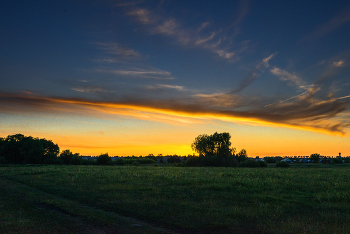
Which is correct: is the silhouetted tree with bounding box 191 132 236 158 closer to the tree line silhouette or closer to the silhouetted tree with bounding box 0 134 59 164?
the tree line silhouette

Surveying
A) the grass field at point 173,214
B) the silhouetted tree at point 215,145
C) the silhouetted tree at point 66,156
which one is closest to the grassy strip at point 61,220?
the grass field at point 173,214

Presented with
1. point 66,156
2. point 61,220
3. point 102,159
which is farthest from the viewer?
point 102,159

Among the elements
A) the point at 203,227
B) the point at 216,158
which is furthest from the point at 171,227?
the point at 216,158

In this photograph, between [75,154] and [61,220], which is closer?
[61,220]

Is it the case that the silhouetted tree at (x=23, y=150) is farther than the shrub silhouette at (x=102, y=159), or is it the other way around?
the shrub silhouette at (x=102, y=159)

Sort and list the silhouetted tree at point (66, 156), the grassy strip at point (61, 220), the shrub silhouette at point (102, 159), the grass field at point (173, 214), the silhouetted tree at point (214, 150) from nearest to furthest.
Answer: the grassy strip at point (61, 220) < the grass field at point (173, 214) < the silhouetted tree at point (214, 150) < the silhouetted tree at point (66, 156) < the shrub silhouette at point (102, 159)

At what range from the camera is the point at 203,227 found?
11.1 metres

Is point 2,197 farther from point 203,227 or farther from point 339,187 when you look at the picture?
point 339,187

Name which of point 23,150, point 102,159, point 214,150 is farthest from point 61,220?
point 23,150

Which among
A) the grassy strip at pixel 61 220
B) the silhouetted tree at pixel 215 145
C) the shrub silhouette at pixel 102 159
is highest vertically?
the silhouetted tree at pixel 215 145

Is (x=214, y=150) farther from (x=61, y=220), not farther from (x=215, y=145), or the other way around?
(x=61, y=220)

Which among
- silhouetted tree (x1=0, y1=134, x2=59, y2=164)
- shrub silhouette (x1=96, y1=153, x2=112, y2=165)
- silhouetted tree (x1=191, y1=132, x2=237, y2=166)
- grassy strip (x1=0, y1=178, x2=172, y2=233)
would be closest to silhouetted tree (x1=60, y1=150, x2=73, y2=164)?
Result: silhouetted tree (x1=0, y1=134, x2=59, y2=164)

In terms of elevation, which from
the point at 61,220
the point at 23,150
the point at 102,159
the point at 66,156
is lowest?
the point at 61,220

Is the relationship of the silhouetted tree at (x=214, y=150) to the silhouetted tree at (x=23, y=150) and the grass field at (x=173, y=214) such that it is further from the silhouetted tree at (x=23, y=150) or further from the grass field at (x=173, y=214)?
the grass field at (x=173, y=214)
